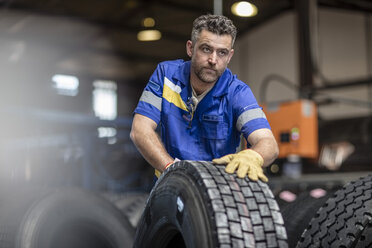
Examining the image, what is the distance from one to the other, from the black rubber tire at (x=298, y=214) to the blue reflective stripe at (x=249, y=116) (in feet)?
1.62

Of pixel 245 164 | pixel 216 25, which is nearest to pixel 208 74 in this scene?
pixel 216 25

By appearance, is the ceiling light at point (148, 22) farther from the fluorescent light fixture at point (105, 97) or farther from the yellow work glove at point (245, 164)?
the yellow work glove at point (245, 164)

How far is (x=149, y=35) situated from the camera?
14.3 meters

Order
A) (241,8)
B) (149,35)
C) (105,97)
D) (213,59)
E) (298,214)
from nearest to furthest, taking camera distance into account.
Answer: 1. (213,59)
2. (298,214)
3. (241,8)
4. (149,35)
5. (105,97)

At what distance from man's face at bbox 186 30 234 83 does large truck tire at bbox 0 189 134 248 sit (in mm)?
816

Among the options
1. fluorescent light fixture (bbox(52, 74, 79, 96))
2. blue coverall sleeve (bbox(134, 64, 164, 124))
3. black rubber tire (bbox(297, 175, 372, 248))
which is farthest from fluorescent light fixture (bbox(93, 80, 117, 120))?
black rubber tire (bbox(297, 175, 372, 248))

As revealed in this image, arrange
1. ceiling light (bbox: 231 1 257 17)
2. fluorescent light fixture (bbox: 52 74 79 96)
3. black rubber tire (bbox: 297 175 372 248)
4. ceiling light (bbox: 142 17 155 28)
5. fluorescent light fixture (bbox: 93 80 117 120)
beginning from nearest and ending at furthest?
1. black rubber tire (bbox: 297 175 372 248)
2. ceiling light (bbox: 231 1 257 17)
3. ceiling light (bbox: 142 17 155 28)
4. fluorescent light fixture (bbox: 52 74 79 96)
5. fluorescent light fixture (bbox: 93 80 117 120)

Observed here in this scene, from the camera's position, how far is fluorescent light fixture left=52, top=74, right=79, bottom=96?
48.1 feet

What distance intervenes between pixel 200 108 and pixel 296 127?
4209mm

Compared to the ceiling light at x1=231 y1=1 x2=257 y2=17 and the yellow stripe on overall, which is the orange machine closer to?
the ceiling light at x1=231 y1=1 x2=257 y2=17

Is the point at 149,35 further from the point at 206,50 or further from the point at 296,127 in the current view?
the point at 206,50

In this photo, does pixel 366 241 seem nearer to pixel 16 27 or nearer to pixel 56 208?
pixel 56 208

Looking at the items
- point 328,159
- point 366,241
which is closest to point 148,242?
point 366,241

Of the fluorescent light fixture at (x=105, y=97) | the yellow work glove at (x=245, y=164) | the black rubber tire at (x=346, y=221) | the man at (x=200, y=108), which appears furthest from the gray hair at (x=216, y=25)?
the fluorescent light fixture at (x=105, y=97)
